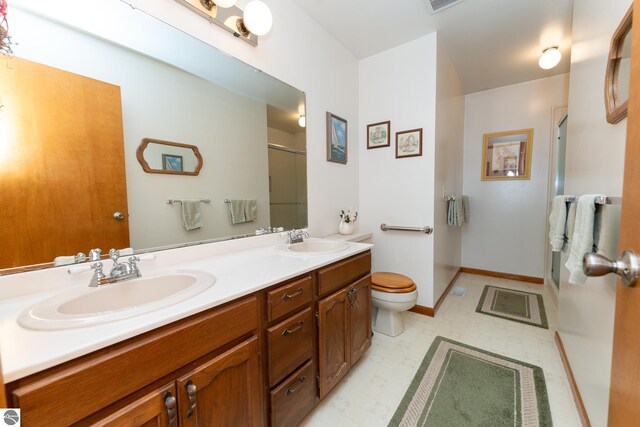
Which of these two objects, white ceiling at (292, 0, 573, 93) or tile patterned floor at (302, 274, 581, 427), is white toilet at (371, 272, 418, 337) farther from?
white ceiling at (292, 0, 573, 93)

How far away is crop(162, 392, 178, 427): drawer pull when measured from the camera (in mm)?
685

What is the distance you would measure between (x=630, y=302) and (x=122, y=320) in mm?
1107

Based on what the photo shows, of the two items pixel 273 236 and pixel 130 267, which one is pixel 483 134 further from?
pixel 130 267

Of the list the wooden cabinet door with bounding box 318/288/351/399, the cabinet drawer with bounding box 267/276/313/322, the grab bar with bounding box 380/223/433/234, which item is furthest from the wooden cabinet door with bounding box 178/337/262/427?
the grab bar with bounding box 380/223/433/234

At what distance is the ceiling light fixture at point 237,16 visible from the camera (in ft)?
4.25

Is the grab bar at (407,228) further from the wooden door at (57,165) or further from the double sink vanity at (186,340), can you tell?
the wooden door at (57,165)

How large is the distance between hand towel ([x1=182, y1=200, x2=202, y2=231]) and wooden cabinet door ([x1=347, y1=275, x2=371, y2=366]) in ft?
2.96

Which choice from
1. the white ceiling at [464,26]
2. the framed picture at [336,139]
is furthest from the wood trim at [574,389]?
the white ceiling at [464,26]

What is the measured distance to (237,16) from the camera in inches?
56.7

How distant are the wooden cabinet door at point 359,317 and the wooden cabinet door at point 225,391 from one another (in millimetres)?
684

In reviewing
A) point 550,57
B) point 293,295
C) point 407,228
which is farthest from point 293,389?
point 550,57

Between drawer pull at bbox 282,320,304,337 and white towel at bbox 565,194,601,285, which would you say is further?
drawer pull at bbox 282,320,304,337

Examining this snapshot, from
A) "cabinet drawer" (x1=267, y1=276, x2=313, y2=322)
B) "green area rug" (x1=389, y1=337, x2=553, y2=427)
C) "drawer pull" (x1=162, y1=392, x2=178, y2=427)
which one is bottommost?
"green area rug" (x1=389, y1=337, x2=553, y2=427)

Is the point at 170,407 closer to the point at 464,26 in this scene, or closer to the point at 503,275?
the point at 464,26
